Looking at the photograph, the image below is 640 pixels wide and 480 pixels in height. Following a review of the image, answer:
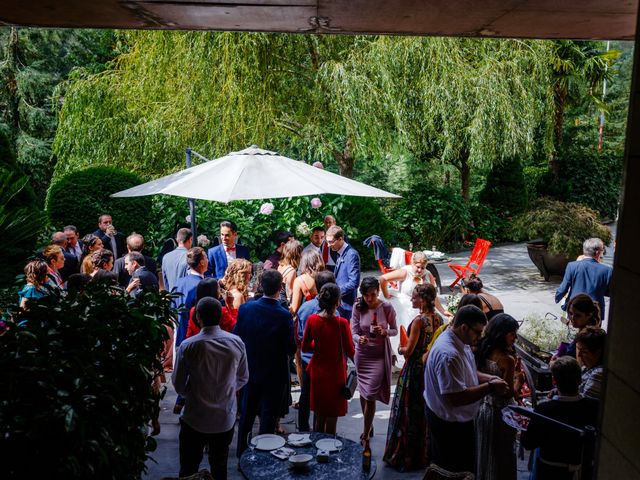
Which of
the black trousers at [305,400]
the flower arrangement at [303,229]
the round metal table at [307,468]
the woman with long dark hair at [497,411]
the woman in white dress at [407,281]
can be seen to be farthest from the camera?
the flower arrangement at [303,229]

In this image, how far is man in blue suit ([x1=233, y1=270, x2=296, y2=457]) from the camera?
5.03 meters

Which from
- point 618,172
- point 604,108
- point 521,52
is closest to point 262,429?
point 521,52

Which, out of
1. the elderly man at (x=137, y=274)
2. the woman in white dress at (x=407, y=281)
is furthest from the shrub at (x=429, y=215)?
the elderly man at (x=137, y=274)

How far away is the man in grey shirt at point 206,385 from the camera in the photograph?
14.2ft

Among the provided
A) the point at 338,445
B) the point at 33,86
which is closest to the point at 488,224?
the point at 338,445

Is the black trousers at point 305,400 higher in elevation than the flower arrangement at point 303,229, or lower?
lower

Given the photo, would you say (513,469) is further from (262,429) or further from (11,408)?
(11,408)

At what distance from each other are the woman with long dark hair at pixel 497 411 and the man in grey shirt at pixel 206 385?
186cm

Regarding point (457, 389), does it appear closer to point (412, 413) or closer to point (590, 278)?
point (412, 413)

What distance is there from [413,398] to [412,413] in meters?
0.14

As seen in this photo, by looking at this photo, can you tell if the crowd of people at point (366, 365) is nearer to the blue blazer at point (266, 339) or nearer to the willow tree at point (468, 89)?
the blue blazer at point (266, 339)

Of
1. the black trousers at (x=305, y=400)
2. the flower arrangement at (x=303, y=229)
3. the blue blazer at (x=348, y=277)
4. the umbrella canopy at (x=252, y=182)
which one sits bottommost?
the black trousers at (x=305, y=400)

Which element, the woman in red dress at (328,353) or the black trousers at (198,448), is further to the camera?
the woman in red dress at (328,353)

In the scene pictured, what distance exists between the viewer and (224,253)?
7.64m
